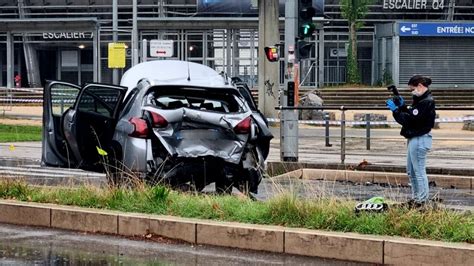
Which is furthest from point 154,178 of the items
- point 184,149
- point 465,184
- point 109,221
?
point 465,184

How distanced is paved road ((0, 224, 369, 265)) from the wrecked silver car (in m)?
2.11

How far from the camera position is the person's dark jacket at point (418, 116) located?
34.6 feet

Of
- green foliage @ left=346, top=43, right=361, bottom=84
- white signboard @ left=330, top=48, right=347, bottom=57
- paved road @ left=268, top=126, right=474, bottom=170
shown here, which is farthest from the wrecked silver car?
white signboard @ left=330, top=48, right=347, bottom=57

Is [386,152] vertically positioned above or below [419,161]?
below

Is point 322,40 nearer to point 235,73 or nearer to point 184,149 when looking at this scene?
point 235,73

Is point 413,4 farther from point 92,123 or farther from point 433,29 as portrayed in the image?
point 92,123

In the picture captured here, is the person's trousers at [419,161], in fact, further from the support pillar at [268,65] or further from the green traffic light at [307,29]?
the support pillar at [268,65]

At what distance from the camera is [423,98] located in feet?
34.9

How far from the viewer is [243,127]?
11852 mm

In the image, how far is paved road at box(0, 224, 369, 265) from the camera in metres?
8.33

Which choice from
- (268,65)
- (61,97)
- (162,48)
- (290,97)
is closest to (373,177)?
(290,97)

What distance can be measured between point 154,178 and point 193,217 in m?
1.89

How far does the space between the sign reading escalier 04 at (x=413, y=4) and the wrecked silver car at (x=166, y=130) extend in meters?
40.9

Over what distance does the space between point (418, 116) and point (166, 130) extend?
319cm
